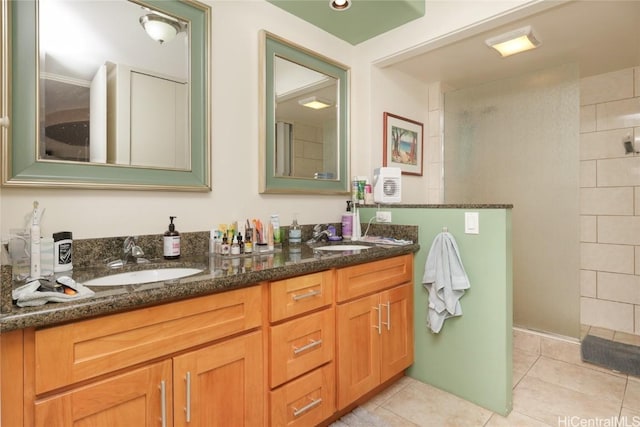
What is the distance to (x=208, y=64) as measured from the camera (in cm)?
169

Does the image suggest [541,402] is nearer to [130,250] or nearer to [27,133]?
[130,250]

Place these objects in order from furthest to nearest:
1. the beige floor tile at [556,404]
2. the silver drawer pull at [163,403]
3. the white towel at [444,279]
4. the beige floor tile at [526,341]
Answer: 1. the beige floor tile at [526,341]
2. the white towel at [444,279]
3. the beige floor tile at [556,404]
4. the silver drawer pull at [163,403]

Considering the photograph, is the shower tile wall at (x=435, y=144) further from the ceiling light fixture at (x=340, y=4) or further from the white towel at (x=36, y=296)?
the white towel at (x=36, y=296)

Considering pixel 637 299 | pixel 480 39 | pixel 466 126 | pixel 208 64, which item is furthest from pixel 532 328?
pixel 208 64

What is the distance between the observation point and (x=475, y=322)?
1.87 meters

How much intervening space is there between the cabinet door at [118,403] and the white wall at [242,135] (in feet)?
2.31

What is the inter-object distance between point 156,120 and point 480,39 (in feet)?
6.74

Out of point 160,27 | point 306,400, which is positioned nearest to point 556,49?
point 160,27

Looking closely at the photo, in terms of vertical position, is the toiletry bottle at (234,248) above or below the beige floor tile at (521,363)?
above

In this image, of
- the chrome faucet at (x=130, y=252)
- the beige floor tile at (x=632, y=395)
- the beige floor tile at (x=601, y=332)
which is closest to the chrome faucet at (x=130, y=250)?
the chrome faucet at (x=130, y=252)

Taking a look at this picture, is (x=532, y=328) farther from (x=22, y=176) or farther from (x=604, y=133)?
(x=22, y=176)

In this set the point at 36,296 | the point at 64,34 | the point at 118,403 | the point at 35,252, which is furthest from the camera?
the point at 64,34

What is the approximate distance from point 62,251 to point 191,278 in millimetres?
538

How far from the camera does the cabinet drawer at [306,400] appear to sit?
1334mm
